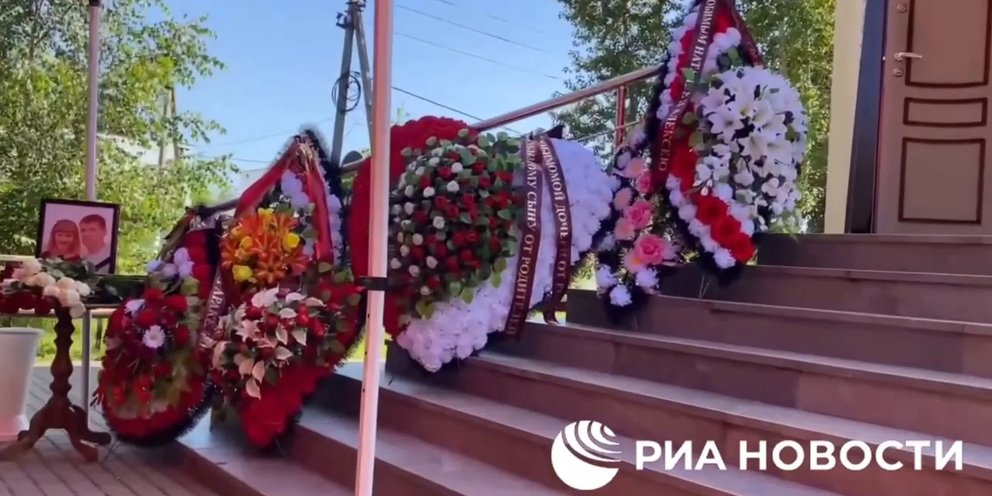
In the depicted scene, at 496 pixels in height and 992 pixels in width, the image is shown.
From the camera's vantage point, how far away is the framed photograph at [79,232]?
437 cm

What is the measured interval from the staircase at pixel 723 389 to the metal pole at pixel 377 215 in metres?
0.79

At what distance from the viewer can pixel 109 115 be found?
7.64m

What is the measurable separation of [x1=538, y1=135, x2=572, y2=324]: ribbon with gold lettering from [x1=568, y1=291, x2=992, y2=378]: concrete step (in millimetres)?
256

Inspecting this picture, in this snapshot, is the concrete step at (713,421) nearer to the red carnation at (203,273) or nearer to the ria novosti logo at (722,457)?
the ria novosti logo at (722,457)

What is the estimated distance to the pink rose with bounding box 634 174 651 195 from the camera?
11.3 ft

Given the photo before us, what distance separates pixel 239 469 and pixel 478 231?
1.20 metres

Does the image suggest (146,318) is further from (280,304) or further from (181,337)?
(280,304)

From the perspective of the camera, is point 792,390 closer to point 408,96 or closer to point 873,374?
point 873,374

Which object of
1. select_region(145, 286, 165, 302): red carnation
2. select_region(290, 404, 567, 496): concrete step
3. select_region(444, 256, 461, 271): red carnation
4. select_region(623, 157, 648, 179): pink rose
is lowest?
select_region(290, 404, 567, 496): concrete step

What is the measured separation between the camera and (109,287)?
13.8 ft

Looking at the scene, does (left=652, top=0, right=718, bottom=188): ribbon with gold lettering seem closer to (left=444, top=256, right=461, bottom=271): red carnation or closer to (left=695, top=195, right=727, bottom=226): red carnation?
(left=695, top=195, right=727, bottom=226): red carnation

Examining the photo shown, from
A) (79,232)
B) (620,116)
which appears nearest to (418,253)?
(620,116)

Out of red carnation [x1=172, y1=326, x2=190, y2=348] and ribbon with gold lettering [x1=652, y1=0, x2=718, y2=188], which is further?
red carnation [x1=172, y1=326, x2=190, y2=348]

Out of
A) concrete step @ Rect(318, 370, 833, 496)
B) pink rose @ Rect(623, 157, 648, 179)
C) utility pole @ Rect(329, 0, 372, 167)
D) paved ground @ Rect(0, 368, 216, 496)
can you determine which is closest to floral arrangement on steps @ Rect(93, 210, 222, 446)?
paved ground @ Rect(0, 368, 216, 496)
